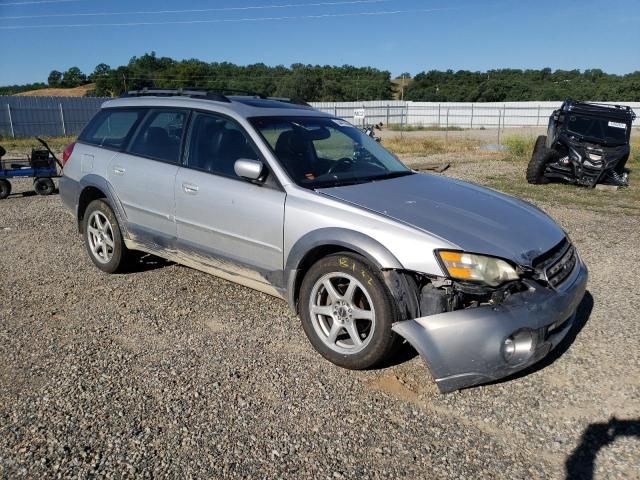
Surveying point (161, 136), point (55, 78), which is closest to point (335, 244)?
point (161, 136)

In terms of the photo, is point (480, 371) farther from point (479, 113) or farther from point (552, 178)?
point (479, 113)

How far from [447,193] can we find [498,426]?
1757 mm

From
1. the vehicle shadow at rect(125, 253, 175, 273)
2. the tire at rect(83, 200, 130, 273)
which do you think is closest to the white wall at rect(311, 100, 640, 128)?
the vehicle shadow at rect(125, 253, 175, 273)

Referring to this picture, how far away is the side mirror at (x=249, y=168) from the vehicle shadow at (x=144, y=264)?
2.04 meters

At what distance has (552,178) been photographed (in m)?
12.5

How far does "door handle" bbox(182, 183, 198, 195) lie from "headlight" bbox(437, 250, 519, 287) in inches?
82.7

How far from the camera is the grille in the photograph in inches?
127

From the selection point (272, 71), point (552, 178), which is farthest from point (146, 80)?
point (552, 178)

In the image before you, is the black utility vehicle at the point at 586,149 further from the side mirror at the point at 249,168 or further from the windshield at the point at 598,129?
the side mirror at the point at 249,168

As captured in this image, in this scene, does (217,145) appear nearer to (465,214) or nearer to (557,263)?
(465,214)

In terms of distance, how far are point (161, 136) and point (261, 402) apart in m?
2.69

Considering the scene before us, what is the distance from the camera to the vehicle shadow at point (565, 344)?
343cm

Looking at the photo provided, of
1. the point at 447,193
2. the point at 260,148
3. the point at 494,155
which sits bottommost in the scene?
the point at 494,155

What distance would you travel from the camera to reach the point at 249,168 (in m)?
3.78
